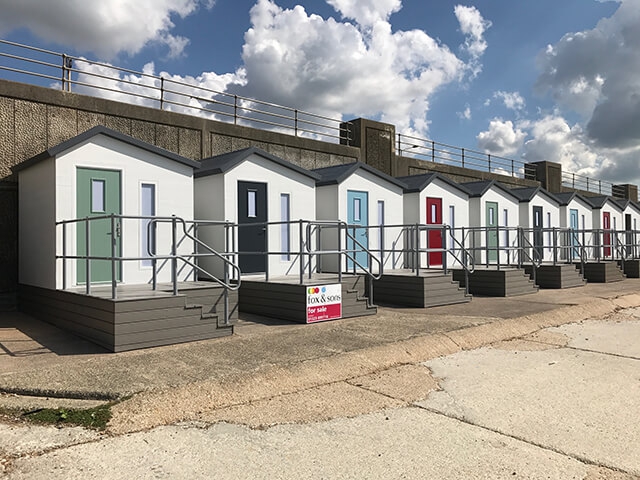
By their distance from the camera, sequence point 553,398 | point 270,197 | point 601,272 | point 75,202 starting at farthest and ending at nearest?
point 601,272 < point 270,197 < point 75,202 < point 553,398

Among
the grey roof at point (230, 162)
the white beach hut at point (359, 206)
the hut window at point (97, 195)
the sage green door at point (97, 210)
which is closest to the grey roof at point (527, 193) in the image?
the white beach hut at point (359, 206)

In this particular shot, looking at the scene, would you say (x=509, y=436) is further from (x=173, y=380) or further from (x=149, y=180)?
(x=149, y=180)

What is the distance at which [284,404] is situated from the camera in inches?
205

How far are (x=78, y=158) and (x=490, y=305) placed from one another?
885 cm

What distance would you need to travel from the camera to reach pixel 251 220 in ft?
39.7

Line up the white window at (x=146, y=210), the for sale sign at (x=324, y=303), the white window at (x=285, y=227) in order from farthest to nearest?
the white window at (x=285, y=227), the white window at (x=146, y=210), the for sale sign at (x=324, y=303)

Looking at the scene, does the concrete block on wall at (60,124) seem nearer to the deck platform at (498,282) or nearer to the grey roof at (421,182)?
the grey roof at (421,182)

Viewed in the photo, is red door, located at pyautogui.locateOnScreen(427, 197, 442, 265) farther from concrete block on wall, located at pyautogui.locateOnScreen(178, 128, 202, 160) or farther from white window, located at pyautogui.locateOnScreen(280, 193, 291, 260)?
concrete block on wall, located at pyautogui.locateOnScreen(178, 128, 202, 160)

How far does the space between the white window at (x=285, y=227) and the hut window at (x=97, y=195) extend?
4.20 m

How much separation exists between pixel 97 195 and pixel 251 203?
3.46m

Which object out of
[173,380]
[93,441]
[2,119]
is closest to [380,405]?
[173,380]

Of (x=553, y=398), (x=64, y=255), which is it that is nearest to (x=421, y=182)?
(x=64, y=255)

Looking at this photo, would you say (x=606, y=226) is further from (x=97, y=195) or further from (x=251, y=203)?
(x=97, y=195)

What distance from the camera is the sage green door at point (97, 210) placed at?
9617 mm
